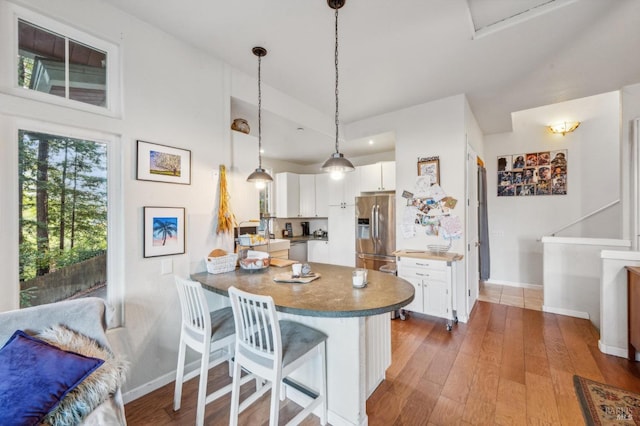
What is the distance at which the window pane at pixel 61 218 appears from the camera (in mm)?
1650

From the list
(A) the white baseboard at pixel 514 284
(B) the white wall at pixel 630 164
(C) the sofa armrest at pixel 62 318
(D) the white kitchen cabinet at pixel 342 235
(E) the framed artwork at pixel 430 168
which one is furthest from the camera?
(D) the white kitchen cabinet at pixel 342 235

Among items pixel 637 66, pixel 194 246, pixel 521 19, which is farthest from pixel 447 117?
pixel 194 246

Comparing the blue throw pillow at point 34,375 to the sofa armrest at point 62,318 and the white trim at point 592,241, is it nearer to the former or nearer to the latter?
the sofa armrest at point 62,318

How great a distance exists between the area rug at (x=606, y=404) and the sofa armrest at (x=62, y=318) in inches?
122

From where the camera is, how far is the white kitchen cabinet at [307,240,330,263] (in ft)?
17.2

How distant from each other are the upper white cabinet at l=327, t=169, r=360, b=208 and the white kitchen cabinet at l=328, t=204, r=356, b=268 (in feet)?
0.32

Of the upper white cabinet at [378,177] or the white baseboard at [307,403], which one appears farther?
the upper white cabinet at [378,177]

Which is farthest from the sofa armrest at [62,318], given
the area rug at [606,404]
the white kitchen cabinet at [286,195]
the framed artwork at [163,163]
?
the white kitchen cabinet at [286,195]

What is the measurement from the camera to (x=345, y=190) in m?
5.03

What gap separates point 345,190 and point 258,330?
377 centimetres

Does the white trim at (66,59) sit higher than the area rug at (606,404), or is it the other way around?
the white trim at (66,59)

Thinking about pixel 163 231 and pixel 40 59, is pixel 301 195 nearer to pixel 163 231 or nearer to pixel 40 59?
pixel 163 231

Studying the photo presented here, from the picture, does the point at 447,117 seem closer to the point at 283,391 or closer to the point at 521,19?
the point at 521,19

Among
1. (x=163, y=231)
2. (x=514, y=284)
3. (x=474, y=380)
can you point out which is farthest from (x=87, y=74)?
(x=514, y=284)
